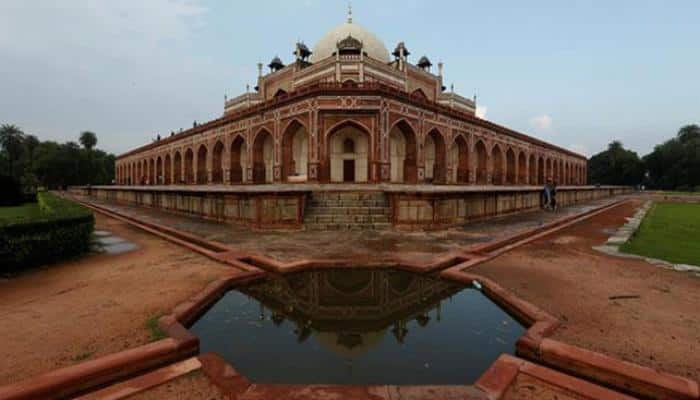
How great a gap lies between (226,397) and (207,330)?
1.21 meters

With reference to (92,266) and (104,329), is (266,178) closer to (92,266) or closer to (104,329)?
(92,266)

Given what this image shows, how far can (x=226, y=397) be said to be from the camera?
6.55 feet

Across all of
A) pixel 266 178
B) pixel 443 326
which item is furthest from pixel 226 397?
pixel 266 178

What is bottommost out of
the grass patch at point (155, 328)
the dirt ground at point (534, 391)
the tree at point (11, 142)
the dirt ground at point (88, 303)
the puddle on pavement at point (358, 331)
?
the puddle on pavement at point (358, 331)

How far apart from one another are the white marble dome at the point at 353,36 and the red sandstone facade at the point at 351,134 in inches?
4.5

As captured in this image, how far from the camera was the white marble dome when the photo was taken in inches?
1132

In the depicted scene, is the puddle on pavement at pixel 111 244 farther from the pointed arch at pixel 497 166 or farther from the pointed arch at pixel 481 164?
the pointed arch at pixel 497 166

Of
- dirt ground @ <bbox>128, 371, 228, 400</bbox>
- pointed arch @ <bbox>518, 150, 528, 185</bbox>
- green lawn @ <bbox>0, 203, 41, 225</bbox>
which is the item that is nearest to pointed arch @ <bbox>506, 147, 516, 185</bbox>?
pointed arch @ <bbox>518, 150, 528, 185</bbox>

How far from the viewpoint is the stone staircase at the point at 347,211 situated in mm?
9477

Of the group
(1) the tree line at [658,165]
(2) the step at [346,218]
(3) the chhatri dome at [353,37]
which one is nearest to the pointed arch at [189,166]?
(3) the chhatri dome at [353,37]

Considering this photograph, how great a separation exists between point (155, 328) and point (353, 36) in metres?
29.9

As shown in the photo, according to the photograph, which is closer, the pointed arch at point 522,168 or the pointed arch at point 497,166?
the pointed arch at point 497,166

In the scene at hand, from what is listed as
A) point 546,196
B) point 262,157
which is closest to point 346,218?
point 546,196

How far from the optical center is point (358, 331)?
3086mm
